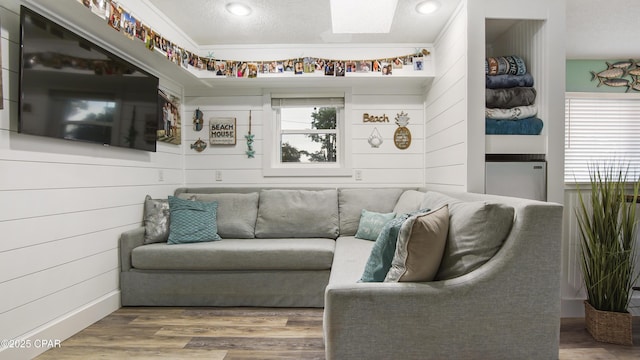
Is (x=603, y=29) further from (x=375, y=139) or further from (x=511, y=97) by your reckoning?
(x=375, y=139)

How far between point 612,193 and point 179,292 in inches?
125

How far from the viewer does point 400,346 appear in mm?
1317

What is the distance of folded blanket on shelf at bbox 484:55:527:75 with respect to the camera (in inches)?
93.1

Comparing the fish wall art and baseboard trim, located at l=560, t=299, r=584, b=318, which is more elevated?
the fish wall art

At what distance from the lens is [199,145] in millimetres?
3443

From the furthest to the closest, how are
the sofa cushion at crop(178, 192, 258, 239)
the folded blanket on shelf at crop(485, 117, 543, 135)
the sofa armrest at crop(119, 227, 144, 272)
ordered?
the sofa cushion at crop(178, 192, 258, 239)
the sofa armrest at crop(119, 227, 144, 272)
the folded blanket on shelf at crop(485, 117, 543, 135)

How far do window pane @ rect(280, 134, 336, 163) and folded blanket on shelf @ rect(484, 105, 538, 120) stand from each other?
1697mm

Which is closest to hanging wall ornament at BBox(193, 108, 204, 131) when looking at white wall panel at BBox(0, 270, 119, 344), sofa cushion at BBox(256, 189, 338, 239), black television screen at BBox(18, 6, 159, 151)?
black television screen at BBox(18, 6, 159, 151)

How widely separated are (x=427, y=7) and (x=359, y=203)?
5.93 ft

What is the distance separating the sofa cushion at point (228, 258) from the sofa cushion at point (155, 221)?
148mm

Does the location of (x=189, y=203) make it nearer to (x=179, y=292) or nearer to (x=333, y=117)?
Result: (x=179, y=292)

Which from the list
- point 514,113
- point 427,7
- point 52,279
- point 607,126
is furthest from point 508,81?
point 52,279

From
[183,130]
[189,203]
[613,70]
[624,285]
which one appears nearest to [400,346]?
[624,285]

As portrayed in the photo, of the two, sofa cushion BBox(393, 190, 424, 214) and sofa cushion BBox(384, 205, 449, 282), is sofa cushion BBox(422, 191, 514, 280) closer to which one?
sofa cushion BBox(384, 205, 449, 282)
